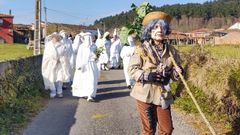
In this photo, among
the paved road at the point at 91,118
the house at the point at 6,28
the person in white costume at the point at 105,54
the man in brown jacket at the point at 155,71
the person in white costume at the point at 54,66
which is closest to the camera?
the man in brown jacket at the point at 155,71

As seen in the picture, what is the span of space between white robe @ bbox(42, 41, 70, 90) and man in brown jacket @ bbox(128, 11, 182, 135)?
7.98 m

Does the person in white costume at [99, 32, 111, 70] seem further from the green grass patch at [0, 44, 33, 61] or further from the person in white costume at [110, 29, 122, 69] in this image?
the green grass patch at [0, 44, 33, 61]

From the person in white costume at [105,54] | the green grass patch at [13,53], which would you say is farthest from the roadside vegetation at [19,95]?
the person in white costume at [105,54]

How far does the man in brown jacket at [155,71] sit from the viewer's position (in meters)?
5.80

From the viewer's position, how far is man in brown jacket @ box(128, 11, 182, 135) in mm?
5805

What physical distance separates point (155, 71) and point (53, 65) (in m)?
8.29

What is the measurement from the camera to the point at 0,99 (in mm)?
10273

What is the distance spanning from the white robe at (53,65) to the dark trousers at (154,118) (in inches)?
312

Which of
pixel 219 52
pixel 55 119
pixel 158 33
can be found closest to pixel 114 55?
pixel 219 52

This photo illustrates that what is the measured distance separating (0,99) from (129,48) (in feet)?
19.7

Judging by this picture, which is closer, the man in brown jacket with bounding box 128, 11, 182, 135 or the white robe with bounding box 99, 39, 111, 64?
the man in brown jacket with bounding box 128, 11, 182, 135

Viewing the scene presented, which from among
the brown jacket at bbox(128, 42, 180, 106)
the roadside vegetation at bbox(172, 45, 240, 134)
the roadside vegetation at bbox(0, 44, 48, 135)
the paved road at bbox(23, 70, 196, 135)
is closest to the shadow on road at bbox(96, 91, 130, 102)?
the paved road at bbox(23, 70, 196, 135)

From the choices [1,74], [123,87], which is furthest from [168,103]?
[123,87]

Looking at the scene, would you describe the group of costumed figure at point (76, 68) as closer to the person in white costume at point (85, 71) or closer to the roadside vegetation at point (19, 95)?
the person in white costume at point (85, 71)
